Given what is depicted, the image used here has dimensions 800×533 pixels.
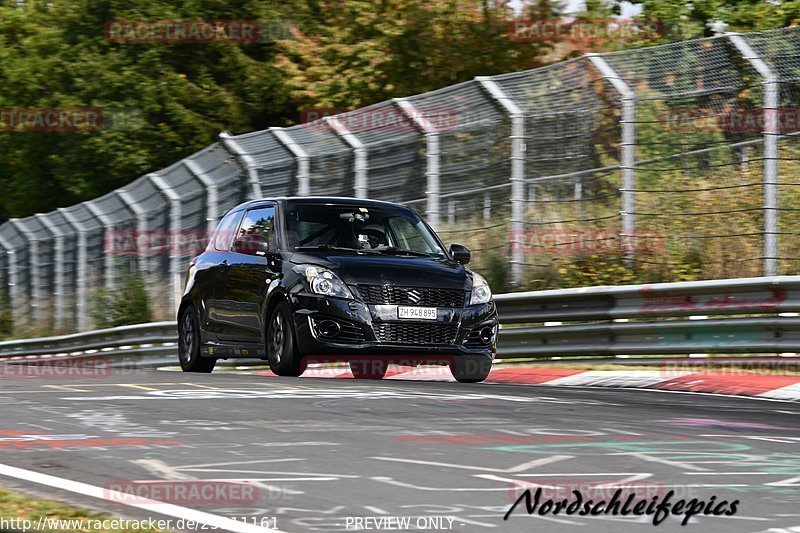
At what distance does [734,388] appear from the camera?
1263 cm

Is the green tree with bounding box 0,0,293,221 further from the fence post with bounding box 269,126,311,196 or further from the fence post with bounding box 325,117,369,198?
the fence post with bounding box 325,117,369,198

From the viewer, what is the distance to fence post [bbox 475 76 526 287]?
17.3m

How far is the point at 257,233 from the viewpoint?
1466 centimetres

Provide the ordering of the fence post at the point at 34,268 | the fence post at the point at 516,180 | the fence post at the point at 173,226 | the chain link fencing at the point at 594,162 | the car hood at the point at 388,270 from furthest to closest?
the fence post at the point at 34,268
the fence post at the point at 173,226
the fence post at the point at 516,180
the chain link fencing at the point at 594,162
the car hood at the point at 388,270

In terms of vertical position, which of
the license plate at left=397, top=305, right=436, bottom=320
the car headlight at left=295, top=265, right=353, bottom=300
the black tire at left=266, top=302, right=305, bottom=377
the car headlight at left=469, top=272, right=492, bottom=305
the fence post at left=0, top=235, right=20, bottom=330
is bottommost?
the fence post at left=0, top=235, right=20, bottom=330

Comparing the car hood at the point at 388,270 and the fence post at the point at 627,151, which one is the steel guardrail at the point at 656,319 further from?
the car hood at the point at 388,270

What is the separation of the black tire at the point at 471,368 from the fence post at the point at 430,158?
15.1ft

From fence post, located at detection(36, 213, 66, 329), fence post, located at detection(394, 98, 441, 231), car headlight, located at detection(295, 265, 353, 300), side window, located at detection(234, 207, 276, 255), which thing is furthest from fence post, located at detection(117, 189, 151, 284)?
car headlight, located at detection(295, 265, 353, 300)

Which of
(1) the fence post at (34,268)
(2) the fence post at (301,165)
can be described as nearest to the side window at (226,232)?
(2) the fence post at (301,165)

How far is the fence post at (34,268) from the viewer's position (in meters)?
32.2

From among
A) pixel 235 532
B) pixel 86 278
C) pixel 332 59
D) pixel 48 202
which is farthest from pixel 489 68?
pixel 235 532

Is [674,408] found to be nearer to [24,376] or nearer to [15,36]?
[24,376]

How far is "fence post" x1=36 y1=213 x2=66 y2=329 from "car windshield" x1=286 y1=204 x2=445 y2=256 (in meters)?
16.4

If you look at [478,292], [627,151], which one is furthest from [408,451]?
[627,151]
